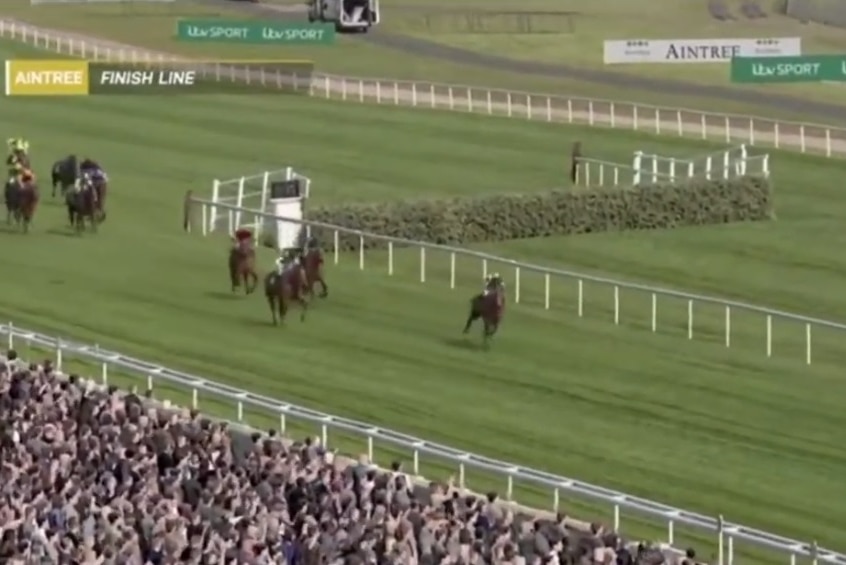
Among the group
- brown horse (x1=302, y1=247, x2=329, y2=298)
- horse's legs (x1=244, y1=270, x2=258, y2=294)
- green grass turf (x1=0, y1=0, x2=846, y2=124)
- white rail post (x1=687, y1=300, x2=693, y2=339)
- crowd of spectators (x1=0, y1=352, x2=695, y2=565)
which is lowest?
green grass turf (x1=0, y1=0, x2=846, y2=124)

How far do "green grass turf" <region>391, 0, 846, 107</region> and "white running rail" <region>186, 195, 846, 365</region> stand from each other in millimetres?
21865

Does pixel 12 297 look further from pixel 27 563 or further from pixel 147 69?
pixel 147 69

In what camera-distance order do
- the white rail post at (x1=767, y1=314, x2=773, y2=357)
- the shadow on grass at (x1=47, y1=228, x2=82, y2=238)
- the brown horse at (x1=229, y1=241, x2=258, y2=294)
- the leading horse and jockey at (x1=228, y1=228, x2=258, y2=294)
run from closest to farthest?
the white rail post at (x1=767, y1=314, x2=773, y2=357), the leading horse and jockey at (x1=228, y1=228, x2=258, y2=294), the brown horse at (x1=229, y1=241, x2=258, y2=294), the shadow on grass at (x1=47, y1=228, x2=82, y2=238)

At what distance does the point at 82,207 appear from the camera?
3117 cm

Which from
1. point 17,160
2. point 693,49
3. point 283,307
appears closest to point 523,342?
point 283,307

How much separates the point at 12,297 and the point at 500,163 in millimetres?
13533

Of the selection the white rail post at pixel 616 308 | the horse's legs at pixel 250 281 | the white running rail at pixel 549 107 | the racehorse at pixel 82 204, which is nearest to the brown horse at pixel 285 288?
the horse's legs at pixel 250 281

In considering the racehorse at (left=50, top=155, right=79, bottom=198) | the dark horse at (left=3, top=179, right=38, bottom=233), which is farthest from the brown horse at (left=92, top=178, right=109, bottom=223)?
the racehorse at (left=50, top=155, right=79, bottom=198)

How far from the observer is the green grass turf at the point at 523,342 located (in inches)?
789

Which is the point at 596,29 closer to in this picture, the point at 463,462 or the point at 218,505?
the point at 463,462
